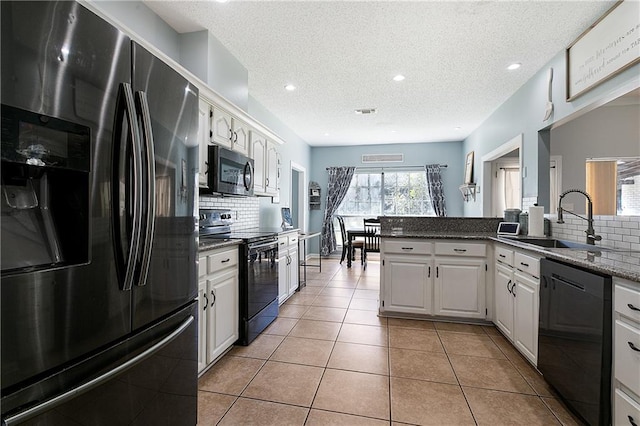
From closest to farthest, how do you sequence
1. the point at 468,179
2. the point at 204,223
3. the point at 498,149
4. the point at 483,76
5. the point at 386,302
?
the point at 204,223, the point at 386,302, the point at 483,76, the point at 498,149, the point at 468,179

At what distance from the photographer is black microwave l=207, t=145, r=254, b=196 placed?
2.54 metres

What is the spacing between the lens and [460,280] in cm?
300

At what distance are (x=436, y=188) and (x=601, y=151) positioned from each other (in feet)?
10.4

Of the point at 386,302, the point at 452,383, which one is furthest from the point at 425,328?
the point at 452,383

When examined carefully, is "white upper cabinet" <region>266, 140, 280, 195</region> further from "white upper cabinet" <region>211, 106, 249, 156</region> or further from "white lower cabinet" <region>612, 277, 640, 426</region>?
"white lower cabinet" <region>612, 277, 640, 426</region>

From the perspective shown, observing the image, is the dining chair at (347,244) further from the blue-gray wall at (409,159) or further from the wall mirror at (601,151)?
the wall mirror at (601,151)

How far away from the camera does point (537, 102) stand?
328cm

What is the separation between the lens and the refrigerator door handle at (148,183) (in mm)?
1066

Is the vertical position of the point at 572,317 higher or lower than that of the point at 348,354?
higher

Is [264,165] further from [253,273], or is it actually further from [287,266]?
[253,273]

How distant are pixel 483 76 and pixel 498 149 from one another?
135 centimetres

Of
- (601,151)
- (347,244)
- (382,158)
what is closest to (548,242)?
(601,151)

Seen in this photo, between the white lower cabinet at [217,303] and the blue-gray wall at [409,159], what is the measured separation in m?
5.02

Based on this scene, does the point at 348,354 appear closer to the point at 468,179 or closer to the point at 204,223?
the point at 204,223
